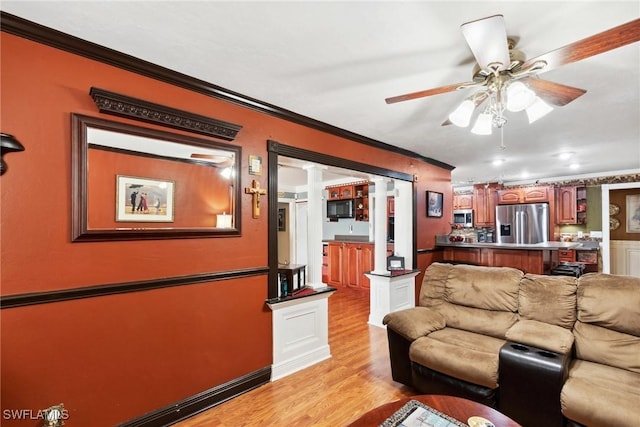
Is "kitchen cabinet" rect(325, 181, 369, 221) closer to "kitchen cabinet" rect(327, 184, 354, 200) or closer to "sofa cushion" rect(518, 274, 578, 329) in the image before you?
"kitchen cabinet" rect(327, 184, 354, 200)

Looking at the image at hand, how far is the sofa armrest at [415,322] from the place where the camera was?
7.77ft

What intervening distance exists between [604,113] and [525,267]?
2.02m

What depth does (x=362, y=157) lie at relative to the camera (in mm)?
3520

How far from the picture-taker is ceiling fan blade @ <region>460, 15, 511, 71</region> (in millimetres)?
1259

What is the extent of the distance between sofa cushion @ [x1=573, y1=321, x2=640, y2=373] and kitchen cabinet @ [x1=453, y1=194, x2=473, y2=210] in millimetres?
5746

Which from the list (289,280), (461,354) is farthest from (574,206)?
(289,280)

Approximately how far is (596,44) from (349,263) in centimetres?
519

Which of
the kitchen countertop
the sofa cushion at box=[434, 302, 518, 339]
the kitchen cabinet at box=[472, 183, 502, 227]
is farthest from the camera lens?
the kitchen cabinet at box=[472, 183, 502, 227]

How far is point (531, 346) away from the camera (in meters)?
1.96

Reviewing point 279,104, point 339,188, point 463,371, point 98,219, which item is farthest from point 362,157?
point 339,188

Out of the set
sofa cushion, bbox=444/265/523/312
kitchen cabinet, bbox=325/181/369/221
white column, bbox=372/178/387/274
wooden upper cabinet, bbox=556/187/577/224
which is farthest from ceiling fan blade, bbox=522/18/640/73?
wooden upper cabinet, bbox=556/187/577/224

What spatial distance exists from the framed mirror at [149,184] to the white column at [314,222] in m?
0.92

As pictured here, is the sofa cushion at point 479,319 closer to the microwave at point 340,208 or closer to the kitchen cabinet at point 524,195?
the microwave at point 340,208

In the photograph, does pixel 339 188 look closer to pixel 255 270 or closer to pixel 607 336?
pixel 255 270
